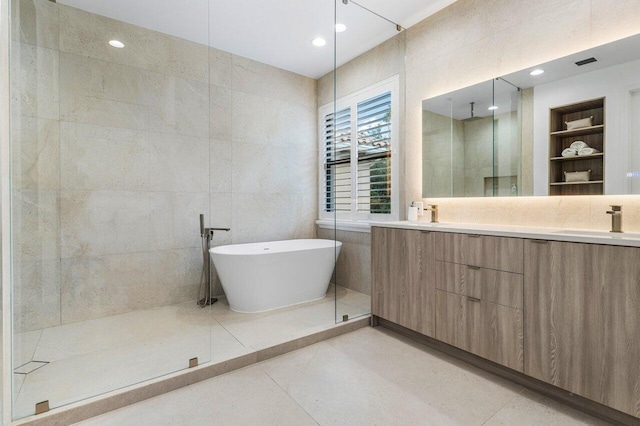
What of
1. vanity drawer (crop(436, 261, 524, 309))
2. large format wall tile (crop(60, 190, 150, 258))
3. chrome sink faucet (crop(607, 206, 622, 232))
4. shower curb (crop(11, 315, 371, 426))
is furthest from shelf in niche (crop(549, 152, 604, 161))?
large format wall tile (crop(60, 190, 150, 258))

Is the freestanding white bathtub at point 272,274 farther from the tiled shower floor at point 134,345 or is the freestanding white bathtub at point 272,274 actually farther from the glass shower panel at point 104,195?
the glass shower panel at point 104,195

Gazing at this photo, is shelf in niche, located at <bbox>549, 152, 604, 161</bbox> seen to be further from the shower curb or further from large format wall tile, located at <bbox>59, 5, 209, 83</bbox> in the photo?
large format wall tile, located at <bbox>59, 5, 209, 83</bbox>

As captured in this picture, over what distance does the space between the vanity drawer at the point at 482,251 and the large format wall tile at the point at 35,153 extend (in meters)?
2.59

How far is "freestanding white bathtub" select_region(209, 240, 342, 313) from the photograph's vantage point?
279 cm

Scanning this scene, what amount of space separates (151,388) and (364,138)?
2.70 meters

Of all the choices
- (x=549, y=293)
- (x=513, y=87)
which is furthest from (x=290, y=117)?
(x=549, y=293)

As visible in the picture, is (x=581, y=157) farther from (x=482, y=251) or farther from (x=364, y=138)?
(x=364, y=138)

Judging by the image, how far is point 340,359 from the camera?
2195 mm

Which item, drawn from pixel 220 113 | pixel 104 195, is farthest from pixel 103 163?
pixel 220 113

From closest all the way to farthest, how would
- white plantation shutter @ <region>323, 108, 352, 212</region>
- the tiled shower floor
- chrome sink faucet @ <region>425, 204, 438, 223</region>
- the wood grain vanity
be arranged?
1. the wood grain vanity
2. the tiled shower floor
3. chrome sink faucet @ <region>425, 204, 438, 223</region>
4. white plantation shutter @ <region>323, 108, 352, 212</region>

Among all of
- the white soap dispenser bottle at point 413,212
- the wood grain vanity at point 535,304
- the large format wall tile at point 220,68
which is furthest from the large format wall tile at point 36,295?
the white soap dispenser bottle at point 413,212

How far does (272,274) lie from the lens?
2939 millimetres

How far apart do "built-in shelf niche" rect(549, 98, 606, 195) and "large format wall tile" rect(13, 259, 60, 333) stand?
3264 mm

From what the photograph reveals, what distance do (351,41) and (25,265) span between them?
10.2 feet
